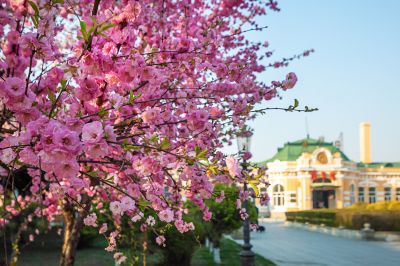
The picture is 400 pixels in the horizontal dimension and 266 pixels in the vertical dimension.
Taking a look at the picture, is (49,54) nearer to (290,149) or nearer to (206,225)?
(206,225)

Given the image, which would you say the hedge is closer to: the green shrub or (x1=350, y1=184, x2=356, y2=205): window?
the green shrub

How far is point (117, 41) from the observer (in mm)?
3074

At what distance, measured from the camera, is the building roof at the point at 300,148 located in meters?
62.8

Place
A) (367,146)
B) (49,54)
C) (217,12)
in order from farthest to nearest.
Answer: (367,146), (217,12), (49,54)

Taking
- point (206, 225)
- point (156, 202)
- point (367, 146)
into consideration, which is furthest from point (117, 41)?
point (367, 146)

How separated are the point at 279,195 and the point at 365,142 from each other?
684 inches

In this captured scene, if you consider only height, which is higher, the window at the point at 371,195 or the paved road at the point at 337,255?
the window at the point at 371,195

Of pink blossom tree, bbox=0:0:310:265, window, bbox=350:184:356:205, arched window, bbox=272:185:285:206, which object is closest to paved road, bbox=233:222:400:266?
pink blossom tree, bbox=0:0:310:265

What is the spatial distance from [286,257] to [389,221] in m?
10.2

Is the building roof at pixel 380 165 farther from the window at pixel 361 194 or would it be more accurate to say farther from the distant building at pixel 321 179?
the window at pixel 361 194

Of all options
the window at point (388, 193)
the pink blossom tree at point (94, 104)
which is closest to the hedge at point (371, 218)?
the pink blossom tree at point (94, 104)

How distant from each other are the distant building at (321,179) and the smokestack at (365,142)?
8.99 feet

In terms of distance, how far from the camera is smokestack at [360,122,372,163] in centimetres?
6794

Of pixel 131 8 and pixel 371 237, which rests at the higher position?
pixel 131 8
